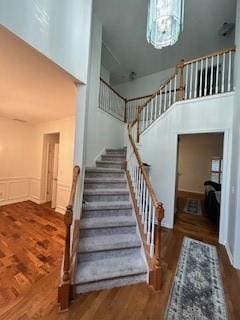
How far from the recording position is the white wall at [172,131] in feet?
11.7

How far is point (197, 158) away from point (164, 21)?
7.16 meters

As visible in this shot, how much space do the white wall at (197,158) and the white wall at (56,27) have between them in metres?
6.42

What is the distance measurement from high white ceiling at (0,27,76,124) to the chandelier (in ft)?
5.02

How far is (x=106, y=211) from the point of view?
3.04 m

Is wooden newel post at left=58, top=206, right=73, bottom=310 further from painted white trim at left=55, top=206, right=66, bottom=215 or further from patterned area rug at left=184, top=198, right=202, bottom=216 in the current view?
patterned area rug at left=184, top=198, right=202, bottom=216

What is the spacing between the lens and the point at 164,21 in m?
2.71

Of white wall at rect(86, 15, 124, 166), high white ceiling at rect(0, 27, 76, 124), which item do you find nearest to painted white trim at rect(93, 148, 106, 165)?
white wall at rect(86, 15, 124, 166)

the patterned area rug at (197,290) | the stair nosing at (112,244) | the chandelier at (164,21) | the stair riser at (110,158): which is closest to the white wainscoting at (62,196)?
the stair riser at (110,158)

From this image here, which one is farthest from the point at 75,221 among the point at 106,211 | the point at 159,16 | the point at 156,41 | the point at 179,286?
the point at 159,16

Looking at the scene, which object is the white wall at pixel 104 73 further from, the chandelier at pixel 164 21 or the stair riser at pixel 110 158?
the chandelier at pixel 164 21

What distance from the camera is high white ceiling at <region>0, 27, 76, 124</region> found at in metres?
2.13

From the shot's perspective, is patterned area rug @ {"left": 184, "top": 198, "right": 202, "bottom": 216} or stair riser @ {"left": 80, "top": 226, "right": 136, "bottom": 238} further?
patterned area rug @ {"left": 184, "top": 198, "right": 202, "bottom": 216}

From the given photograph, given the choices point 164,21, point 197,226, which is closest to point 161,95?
point 164,21

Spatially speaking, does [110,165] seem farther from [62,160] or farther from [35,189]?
[35,189]
